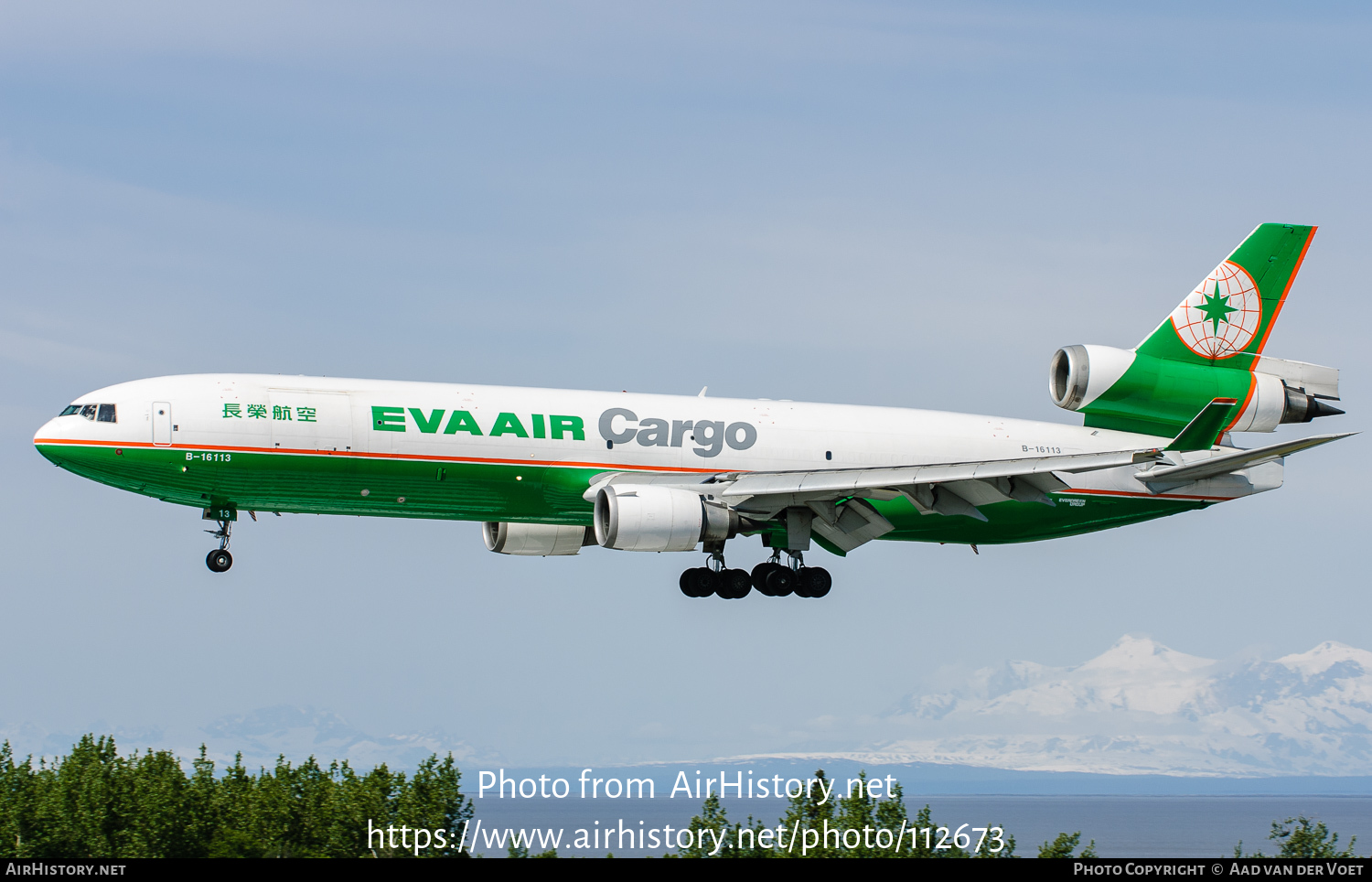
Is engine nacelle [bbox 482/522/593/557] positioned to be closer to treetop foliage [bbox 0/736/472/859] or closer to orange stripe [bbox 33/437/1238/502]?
orange stripe [bbox 33/437/1238/502]

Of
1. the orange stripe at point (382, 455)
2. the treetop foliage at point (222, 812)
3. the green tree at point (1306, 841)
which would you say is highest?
the orange stripe at point (382, 455)

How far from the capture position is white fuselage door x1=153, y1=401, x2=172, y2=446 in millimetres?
38375

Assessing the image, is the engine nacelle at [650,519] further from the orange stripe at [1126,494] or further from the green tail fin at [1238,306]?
the green tail fin at [1238,306]

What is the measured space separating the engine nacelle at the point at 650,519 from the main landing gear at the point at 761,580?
314cm

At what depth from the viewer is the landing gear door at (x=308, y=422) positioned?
1537 inches

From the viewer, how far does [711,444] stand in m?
43.4

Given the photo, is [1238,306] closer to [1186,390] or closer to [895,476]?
[1186,390]

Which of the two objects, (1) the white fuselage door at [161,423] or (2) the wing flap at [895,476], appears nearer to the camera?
(1) the white fuselage door at [161,423]

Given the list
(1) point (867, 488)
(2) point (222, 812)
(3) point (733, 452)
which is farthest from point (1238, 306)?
(2) point (222, 812)

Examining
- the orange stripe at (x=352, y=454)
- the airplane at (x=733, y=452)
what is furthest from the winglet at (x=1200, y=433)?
the orange stripe at (x=352, y=454)

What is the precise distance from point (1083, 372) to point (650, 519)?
55.3 ft

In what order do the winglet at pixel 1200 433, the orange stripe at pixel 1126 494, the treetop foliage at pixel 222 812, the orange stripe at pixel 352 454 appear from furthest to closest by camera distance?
1. the treetop foliage at pixel 222 812
2. the orange stripe at pixel 1126 494
3. the orange stripe at pixel 352 454
4. the winglet at pixel 1200 433
